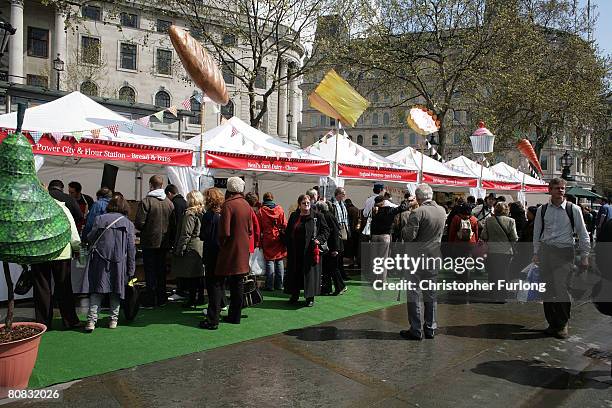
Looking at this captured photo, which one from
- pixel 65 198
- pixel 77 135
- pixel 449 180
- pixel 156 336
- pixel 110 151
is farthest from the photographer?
pixel 449 180

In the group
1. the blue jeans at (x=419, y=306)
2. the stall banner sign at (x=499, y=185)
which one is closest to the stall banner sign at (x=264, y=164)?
the blue jeans at (x=419, y=306)

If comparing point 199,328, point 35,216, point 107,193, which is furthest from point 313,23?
point 35,216

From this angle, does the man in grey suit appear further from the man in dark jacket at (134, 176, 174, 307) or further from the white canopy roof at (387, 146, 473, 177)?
the white canopy roof at (387, 146, 473, 177)

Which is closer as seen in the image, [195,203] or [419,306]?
[419,306]

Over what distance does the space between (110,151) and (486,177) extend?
13.9 meters

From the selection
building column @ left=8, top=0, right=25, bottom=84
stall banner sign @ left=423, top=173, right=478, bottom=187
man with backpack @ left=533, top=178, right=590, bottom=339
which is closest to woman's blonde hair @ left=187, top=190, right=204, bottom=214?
man with backpack @ left=533, top=178, right=590, bottom=339

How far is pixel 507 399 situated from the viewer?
4.17 metres

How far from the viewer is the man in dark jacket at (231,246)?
6.01 m

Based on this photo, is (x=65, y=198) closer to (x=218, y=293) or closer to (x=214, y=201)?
(x=214, y=201)

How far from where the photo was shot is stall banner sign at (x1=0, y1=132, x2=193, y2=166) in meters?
7.17

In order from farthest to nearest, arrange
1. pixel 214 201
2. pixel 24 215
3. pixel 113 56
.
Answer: pixel 113 56 → pixel 214 201 → pixel 24 215

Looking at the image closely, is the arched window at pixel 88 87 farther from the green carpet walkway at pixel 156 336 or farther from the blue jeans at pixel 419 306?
the blue jeans at pixel 419 306

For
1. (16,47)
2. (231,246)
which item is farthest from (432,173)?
(16,47)

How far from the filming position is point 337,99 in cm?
1027
